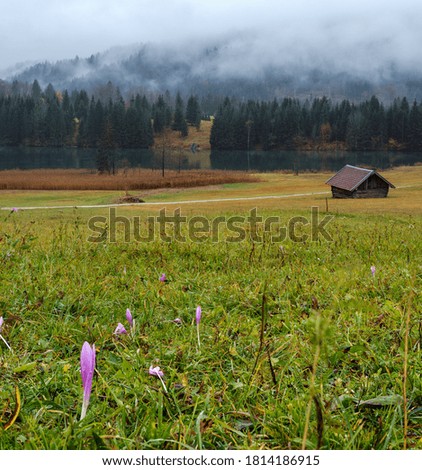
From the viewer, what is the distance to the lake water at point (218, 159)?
129 m

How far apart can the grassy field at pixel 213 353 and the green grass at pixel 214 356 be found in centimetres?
1

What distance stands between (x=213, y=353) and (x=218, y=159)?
152 metres

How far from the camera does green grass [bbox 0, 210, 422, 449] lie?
2.16 metres

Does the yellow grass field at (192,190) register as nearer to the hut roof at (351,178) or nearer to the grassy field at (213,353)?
the hut roof at (351,178)

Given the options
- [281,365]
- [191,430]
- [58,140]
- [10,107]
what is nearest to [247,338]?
[281,365]

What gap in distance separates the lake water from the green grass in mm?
112435

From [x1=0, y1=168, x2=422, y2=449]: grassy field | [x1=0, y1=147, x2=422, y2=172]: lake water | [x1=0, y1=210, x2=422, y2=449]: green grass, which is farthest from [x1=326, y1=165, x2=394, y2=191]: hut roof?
[x1=0, y1=147, x2=422, y2=172]: lake water

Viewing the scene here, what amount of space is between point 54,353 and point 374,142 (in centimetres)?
18360

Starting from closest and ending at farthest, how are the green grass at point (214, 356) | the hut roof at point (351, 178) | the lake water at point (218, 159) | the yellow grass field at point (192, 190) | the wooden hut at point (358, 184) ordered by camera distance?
the green grass at point (214, 356) < the hut roof at point (351, 178) < the wooden hut at point (358, 184) < the yellow grass field at point (192, 190) < the lake water at point (218, 159)

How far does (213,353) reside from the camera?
3.24 metres

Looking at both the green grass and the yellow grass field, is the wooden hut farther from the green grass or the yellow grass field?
the green grass

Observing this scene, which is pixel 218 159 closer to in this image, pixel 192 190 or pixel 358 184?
pixel 192 190

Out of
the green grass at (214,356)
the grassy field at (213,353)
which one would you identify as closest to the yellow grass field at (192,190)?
the grassy field at (213,353)

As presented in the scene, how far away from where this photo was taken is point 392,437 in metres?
2.16
